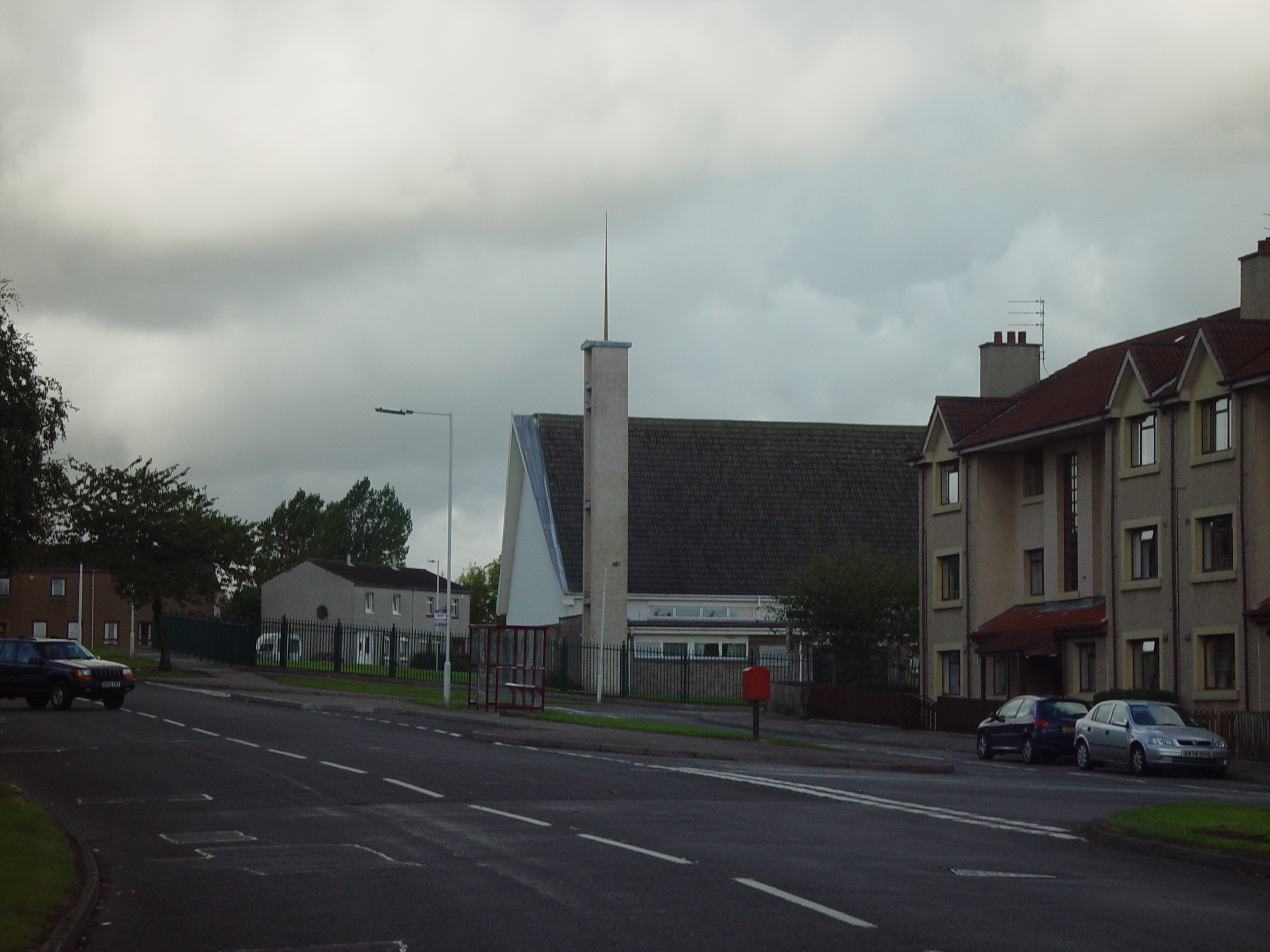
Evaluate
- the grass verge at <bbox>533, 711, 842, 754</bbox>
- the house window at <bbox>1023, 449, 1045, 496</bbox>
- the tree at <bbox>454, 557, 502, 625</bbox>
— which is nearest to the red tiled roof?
the house window at <bbox>1023, 449, 1045, 496</bbox>

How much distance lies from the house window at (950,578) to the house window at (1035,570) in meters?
2.65

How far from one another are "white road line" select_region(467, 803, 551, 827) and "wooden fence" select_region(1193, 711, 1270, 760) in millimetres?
21300

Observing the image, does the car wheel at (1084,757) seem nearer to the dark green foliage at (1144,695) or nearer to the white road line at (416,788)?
the dark green foliage at (1144,695)

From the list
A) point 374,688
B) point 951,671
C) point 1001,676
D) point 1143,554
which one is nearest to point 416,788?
point 1143,554

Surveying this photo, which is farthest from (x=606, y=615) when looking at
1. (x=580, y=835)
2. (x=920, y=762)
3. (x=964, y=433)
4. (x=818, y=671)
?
(x=580, y=835)

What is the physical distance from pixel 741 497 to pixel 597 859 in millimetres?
58671

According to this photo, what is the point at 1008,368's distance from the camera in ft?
178

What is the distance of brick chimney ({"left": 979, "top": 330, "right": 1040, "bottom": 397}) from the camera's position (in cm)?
5412

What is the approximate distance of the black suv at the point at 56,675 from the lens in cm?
3822

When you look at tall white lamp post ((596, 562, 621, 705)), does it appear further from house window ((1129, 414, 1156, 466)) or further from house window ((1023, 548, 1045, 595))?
house window ((1129, 414, 1156, 466))

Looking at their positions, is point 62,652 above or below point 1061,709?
above

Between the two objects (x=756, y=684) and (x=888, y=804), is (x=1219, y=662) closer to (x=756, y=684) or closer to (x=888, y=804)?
(x=756, y=684)

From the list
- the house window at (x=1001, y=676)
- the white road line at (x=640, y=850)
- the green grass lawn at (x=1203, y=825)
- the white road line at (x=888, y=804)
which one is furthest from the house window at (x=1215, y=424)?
the white road line at (x=640, y=850)

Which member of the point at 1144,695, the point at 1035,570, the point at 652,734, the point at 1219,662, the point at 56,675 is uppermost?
the point at 1035,570
